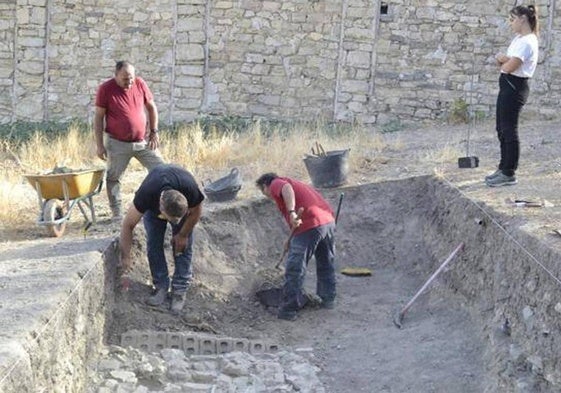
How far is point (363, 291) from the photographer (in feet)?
29.3

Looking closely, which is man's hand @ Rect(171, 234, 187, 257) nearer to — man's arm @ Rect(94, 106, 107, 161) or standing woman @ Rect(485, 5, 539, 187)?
man's arm @ Rect(94, 106, 107, 161)

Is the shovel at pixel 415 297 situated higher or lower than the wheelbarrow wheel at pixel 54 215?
lower

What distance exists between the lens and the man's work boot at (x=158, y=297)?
7551 mm

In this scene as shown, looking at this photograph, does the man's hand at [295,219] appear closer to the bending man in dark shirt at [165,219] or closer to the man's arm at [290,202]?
the man's arm at [290,202]

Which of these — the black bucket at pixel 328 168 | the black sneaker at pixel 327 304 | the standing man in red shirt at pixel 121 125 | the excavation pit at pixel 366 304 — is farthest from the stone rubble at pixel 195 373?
the black bucket at pixel 328 168

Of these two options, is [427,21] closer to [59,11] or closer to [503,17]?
[503,17]

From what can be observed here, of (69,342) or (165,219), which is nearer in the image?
(69,342)

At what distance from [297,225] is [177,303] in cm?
126

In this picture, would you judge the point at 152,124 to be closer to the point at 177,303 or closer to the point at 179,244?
the point at 179,244

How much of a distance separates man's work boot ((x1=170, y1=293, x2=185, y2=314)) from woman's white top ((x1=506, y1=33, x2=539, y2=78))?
149 inches

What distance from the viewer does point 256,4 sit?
15391mm

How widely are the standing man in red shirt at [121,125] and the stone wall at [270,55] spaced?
7164mm

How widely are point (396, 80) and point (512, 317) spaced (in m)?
9.41

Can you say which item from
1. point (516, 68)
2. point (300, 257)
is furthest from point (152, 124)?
point (516, 68)
